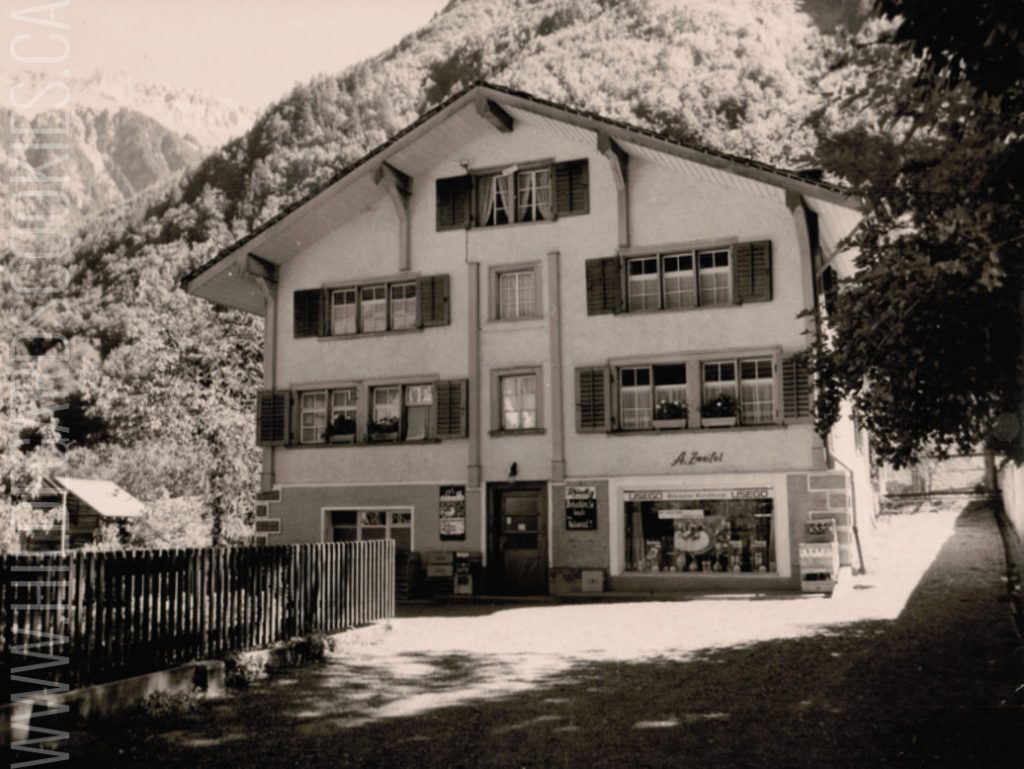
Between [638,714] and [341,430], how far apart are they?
15.5 m

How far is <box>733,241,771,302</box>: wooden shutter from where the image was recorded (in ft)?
65.9

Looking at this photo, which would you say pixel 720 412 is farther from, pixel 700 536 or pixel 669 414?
pixel 700 536

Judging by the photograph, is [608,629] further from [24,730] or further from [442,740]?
[24,730]

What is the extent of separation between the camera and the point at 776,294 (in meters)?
20.1

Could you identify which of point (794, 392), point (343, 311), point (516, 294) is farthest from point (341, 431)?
point (794, 392)

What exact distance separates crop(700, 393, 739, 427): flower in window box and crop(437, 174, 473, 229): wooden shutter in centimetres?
655

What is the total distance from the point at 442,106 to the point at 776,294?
7.68 m

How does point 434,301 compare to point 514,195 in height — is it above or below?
below

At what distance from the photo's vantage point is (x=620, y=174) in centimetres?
2120

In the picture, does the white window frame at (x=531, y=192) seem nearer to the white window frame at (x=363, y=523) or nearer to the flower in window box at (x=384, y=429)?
the flower in window box at (x=384, y=429)

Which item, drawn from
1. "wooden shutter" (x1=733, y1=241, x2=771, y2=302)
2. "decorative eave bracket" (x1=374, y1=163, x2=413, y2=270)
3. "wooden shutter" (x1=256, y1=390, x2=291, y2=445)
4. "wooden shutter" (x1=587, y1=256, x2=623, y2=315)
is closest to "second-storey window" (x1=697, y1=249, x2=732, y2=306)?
"wooden shutter" (x1=733, y1=241, x2=771, y2=302)

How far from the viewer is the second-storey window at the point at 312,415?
76.6ft

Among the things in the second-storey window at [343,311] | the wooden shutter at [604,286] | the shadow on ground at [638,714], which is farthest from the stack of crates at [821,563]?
the second-storey window at [343,311]

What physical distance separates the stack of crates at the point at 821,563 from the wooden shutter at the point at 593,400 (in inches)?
177
